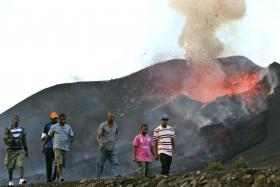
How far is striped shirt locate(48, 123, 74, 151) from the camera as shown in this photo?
1633cm

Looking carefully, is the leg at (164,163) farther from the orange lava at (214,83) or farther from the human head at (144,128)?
the orange lava at (214,83)

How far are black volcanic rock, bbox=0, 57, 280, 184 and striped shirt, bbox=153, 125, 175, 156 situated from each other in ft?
129

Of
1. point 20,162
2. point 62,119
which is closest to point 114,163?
point 62,119

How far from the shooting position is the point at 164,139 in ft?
52.4

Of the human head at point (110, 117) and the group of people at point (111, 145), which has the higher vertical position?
the human head at point (110, 117)

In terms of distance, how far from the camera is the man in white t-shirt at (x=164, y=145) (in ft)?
52.1

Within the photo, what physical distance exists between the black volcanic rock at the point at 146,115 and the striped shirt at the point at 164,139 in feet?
129

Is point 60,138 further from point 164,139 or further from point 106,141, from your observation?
point 164,139

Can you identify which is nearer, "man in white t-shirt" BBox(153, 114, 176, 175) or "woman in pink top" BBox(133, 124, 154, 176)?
"man in white t-shirt" BBox(153, 114, 176, 175)

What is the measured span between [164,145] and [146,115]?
52150 millimetres

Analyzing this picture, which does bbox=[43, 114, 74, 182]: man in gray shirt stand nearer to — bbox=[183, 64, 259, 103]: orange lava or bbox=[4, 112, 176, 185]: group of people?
bbox=[4, 112, 176, 185]: group of people

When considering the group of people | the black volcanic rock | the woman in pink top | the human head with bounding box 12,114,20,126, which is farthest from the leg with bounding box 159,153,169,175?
the black volcanic rock

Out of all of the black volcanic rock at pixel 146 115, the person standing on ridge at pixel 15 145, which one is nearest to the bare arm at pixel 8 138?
the person standing on ridge at pixel 15 145

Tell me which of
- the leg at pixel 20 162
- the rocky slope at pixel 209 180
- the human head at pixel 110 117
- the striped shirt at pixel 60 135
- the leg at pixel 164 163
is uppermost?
the human head at pixel 110 117
